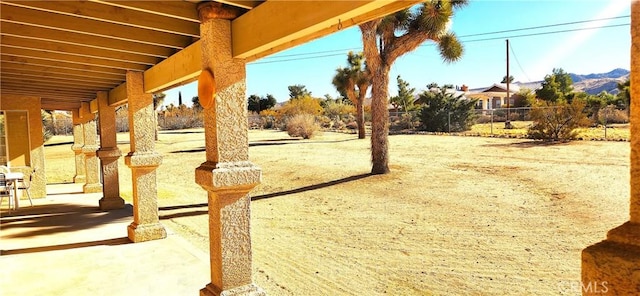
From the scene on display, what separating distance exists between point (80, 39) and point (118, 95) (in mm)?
3330

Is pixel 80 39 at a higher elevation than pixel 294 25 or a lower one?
higher

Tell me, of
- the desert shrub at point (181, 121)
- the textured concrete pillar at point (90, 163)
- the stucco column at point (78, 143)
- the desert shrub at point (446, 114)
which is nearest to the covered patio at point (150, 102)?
the textured concrete pillar at point (90, 163)

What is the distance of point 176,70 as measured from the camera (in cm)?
450

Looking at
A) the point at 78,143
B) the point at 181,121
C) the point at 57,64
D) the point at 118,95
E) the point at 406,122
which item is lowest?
the point at 78,143

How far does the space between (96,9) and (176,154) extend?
1836 cm

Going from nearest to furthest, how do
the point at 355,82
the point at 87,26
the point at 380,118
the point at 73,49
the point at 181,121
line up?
the point at 87,26
the point at 73,49
the point at 380,118
the point at 355,82
the point at 181,121

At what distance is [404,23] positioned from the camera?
13180 mm

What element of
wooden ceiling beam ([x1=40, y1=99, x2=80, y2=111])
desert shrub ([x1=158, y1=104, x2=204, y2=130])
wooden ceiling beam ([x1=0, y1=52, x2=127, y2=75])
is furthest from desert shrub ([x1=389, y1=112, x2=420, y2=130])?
wooden ceiling beam ([x1=0, y1=52, x2=127, y2=75])

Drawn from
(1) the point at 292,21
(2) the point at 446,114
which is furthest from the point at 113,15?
(2) the point at 446,114

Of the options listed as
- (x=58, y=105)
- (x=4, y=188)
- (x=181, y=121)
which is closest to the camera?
(x=4, y=188)

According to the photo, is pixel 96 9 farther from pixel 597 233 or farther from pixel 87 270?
pixel 597 233

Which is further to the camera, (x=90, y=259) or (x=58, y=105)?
(x=58, y=105)

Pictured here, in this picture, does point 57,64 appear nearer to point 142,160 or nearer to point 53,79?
point 53,79

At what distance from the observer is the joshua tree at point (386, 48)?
1290cm
